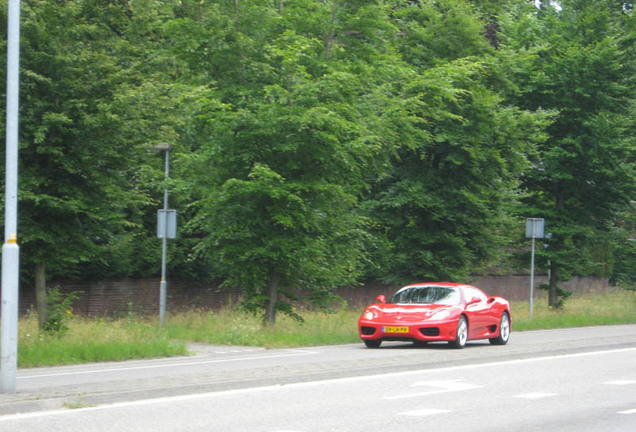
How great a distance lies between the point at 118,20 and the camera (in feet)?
97.0

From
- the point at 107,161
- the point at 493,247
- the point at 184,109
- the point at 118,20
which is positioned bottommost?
the point at 493,247

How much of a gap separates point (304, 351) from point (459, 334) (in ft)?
10.9

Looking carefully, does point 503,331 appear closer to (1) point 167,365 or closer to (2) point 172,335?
(2) point 172,335

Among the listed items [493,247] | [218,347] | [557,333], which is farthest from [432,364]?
[493,247]

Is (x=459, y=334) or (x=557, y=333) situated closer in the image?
(x=459, y=334)

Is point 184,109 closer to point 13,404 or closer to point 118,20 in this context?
point 118,20

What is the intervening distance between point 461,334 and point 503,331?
91.4 inches

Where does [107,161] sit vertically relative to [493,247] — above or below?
above

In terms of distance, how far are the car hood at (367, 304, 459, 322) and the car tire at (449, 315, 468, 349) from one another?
33 cm

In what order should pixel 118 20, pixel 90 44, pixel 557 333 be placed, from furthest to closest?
pixel 118 20 → pixel 557 333 → pixel 90 44

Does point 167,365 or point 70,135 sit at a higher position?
point 70,135

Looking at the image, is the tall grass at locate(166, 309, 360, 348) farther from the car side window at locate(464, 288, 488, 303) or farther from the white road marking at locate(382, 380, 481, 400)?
the white road marking at locate(382, 380, 481, 400)

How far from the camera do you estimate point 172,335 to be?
2147 centimetres

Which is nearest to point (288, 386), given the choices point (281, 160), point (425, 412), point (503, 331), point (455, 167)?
point (425, 412)
